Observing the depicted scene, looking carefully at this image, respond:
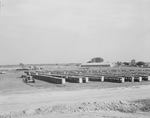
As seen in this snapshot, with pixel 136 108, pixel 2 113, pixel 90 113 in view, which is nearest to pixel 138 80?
pixel 136 108

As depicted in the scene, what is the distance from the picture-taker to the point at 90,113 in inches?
556

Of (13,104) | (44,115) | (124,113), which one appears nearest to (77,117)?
(44,115)

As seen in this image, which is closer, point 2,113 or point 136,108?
point 2,113

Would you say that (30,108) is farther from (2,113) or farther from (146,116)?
(146,116)

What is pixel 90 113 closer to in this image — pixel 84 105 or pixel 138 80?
pixel 84 105

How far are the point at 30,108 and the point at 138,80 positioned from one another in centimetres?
2427

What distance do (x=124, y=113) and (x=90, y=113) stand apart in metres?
2.28

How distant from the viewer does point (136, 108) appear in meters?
15.5

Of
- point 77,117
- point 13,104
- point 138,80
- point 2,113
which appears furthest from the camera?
point 138,80

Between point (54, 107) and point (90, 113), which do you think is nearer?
point (90, 113)

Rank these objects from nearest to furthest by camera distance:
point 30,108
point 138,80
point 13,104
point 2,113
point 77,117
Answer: point 77,117 → point 2,113 → point 30,108 → point 13,104 → point 138,80

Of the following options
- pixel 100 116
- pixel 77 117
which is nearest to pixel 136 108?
pixel 100 116

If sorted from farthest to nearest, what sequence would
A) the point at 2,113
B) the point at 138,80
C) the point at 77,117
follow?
the point at 138,80 < the point at 2,113 < the point at 77,117

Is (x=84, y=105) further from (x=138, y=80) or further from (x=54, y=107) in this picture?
(x=138, y=80)
